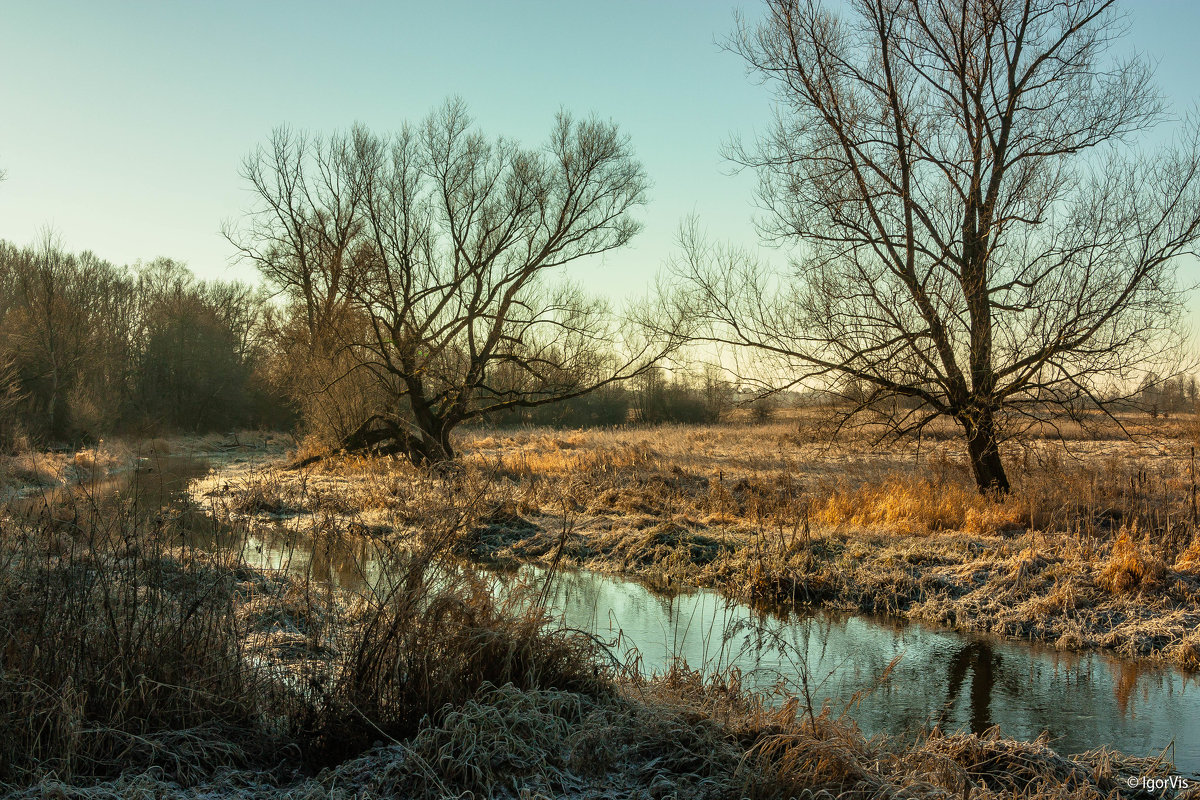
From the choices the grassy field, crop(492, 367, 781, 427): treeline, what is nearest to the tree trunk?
the grassy field

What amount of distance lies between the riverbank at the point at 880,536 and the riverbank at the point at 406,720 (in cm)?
85

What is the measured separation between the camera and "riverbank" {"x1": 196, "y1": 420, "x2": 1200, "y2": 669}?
834 centimetres

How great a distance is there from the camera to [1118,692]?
688 cm

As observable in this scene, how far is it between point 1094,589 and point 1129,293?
17.1 ft

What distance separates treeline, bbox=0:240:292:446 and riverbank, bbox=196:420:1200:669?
16.8 m

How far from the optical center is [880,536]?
11.8m

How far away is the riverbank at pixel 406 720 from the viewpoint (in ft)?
13.2

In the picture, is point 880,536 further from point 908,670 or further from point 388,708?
point 388,708

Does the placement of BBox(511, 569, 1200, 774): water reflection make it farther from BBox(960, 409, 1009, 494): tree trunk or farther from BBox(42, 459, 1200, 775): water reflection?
BBox(960, 409, 1009, 494): tree trunk

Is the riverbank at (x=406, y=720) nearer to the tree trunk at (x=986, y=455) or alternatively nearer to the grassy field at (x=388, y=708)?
the grassy field at (x=388, y=708)

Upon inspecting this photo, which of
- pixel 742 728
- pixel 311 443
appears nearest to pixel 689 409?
pixel 311 443

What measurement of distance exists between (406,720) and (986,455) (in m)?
11.7

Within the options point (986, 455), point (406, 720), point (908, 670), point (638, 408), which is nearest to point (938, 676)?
Result: point (908, 670)

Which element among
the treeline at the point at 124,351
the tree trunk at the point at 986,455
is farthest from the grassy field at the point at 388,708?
the treeline at the point at 124,351
